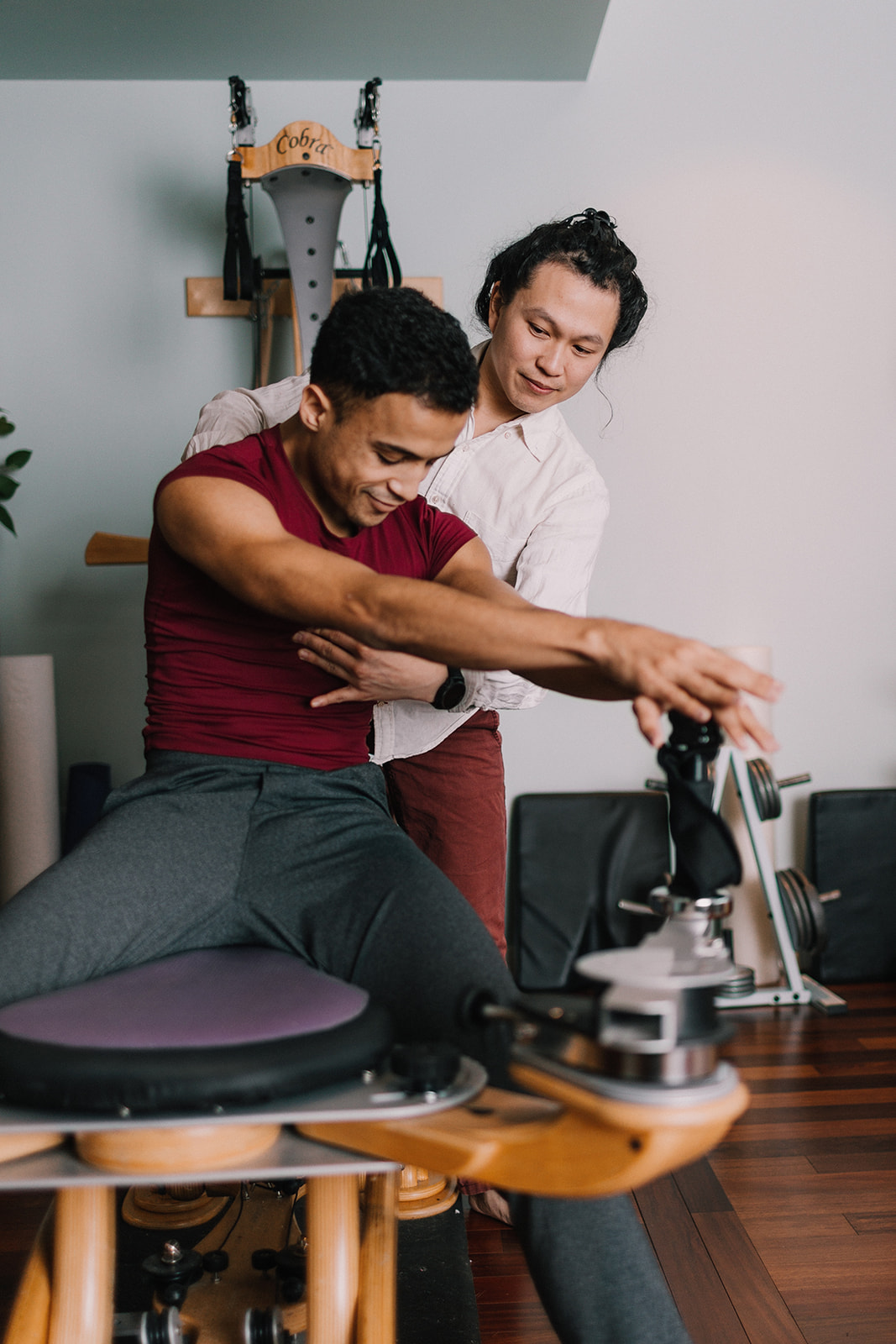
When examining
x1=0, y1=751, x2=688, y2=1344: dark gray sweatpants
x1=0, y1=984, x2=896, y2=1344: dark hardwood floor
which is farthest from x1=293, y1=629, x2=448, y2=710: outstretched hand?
x1=0, y1=984, x2=896, y2=1344: dark hardwood floor

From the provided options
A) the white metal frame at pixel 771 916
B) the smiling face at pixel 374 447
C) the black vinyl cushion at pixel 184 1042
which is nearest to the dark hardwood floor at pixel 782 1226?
the white metal frame at pixel 771 916

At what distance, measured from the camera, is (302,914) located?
1.21m

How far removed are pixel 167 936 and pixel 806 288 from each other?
9.18 ft

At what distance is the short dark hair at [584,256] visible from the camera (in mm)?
1807

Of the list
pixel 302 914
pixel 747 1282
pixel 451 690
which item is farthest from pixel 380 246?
pixel 747 1282

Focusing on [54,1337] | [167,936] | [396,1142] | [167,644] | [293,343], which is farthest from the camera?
[293,343]

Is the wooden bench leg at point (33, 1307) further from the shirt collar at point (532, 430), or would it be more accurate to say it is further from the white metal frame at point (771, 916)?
the white metal frame at point (771, 916)

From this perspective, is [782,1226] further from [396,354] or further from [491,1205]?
[396,354]

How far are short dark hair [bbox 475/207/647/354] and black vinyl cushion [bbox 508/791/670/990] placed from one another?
1.55 m

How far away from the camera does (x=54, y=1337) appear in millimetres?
999

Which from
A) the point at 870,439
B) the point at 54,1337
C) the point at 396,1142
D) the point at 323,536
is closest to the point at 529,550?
the point at 323,536

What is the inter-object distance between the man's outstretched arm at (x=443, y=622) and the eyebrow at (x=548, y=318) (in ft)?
2.18

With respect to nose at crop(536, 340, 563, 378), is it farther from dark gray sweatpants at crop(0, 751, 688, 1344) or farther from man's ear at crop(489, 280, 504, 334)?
dark gray sweatpants at crop(0, 751, 688, 1344)

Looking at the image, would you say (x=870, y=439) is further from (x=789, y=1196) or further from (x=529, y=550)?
(x=789, y=1196)
